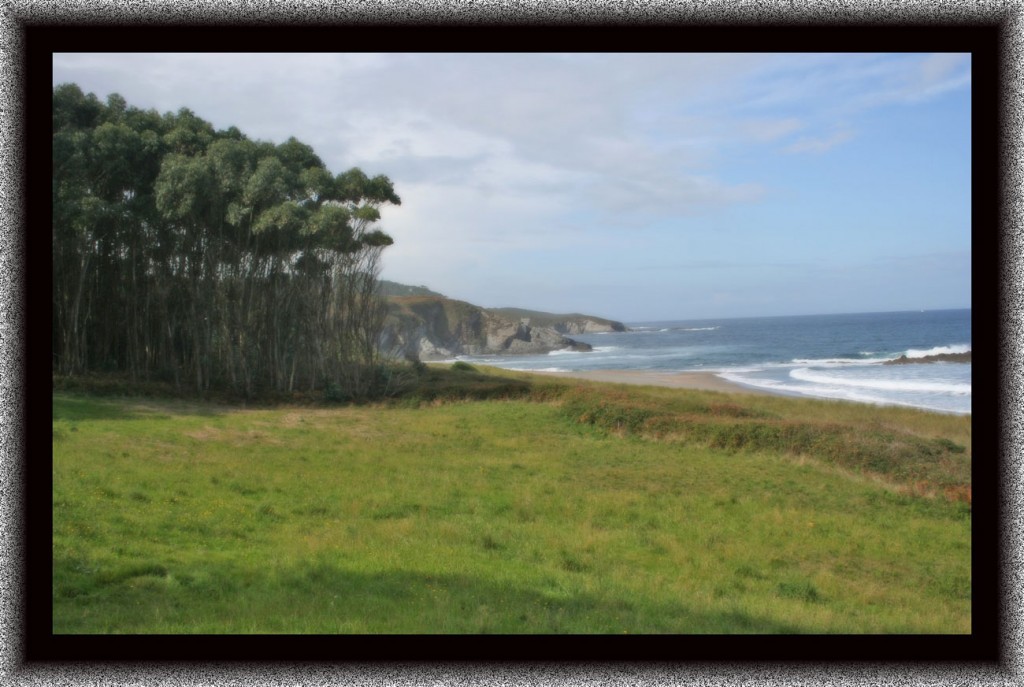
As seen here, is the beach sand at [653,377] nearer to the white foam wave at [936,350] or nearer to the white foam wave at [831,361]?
the white foam wave at [831,361]

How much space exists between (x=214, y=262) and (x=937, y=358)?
3439 mm

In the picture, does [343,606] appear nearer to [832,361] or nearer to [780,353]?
[780,353]

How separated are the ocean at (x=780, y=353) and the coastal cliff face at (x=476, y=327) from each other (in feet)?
0.23

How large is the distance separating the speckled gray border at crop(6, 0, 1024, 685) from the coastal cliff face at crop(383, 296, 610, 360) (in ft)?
4.39

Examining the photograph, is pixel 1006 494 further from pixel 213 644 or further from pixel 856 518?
pixel 213 644

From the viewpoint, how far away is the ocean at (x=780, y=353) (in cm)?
310

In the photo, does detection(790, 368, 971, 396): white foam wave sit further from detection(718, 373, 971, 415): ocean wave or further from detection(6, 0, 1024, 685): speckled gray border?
detection(6, 0, 1024, 685): speckled gray border

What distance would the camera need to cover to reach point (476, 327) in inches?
126

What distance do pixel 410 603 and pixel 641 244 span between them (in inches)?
70.4

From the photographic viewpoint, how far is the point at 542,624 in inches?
96.3

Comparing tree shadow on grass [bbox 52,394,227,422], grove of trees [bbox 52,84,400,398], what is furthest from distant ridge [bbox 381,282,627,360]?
tree shadow on grass [bbox 52,394,227,422]

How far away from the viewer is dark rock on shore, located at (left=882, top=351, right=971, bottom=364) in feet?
8.14

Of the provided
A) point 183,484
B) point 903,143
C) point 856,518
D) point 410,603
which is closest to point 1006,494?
point 856,518

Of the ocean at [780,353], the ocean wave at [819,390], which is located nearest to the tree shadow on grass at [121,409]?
the ocean at [780,353]
